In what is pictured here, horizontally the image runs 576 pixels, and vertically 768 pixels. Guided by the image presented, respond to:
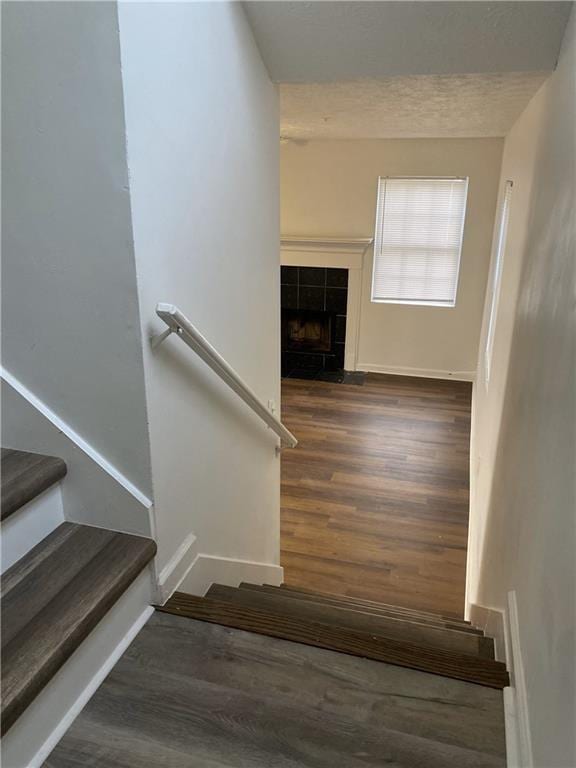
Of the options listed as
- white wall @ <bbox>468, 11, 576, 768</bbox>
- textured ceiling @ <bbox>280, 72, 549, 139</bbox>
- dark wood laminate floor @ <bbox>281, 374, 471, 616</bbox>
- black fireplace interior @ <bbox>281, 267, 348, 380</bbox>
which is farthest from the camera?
black fireplace interior @ <bbox>281, 267, 348, 380</bbox>

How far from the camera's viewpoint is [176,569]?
1.61m

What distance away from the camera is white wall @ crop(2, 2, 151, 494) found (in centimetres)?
109

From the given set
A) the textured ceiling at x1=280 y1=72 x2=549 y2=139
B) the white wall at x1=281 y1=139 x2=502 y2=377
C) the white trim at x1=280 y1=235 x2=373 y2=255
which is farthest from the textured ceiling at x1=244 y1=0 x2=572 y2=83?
the white trim at x1=280 y1=235 x2=373 y2=255

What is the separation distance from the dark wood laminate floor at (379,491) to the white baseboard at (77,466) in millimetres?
2004

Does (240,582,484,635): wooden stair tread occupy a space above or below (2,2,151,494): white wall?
below

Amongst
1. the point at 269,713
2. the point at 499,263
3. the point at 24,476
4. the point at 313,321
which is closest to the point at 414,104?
the point at 499,263

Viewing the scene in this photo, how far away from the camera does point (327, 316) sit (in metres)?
6.15

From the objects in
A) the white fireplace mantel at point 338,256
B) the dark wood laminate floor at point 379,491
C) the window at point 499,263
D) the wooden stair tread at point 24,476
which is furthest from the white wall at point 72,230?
the white fireplace mantel at point 338,256

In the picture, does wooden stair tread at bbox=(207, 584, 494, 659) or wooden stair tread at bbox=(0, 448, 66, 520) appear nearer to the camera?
wooden stair tread at bbox=(0, 448, 66, 520)

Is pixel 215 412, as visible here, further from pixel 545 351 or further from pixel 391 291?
pixel 391 291

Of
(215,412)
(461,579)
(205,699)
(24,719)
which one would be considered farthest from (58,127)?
(461,579)

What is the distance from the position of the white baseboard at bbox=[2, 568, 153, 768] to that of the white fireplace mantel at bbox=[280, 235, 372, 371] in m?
4.79

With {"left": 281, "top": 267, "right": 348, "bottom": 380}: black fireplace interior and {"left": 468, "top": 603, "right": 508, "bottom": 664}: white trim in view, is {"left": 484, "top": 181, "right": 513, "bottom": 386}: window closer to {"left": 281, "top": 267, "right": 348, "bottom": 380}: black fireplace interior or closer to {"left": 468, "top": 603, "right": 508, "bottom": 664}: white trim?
{"left": 468, "top": 603, "right": 508, "bottom": 664}: white trim

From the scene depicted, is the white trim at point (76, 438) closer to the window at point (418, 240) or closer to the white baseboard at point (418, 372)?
the window at point (418, 240)
